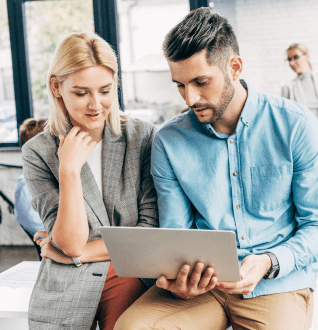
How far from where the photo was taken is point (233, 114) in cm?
151

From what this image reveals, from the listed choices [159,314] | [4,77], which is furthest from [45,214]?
[4,77]

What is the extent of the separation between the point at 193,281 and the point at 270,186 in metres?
0.46

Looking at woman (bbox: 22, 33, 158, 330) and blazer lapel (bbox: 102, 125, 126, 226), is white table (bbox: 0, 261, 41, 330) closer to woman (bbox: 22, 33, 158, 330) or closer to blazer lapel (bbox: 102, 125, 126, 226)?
woman (bbox: 22, 33, 158, 330)

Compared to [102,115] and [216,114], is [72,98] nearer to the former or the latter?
[102,115]

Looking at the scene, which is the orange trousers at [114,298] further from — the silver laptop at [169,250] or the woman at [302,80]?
the woman at [302,80]

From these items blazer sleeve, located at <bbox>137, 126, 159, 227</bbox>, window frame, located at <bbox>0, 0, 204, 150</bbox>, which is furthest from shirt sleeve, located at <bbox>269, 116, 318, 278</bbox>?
window frame, located at <bbox>0, 0, 204, 150</bbox>

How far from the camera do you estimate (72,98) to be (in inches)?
62.0

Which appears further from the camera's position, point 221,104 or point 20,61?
point 20,61

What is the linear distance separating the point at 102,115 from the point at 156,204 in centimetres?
42

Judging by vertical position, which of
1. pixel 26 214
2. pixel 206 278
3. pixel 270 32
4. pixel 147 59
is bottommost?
pixel 26 214

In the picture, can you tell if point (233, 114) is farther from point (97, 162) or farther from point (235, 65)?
point (97, 162)

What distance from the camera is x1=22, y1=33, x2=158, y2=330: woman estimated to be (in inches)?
58.6

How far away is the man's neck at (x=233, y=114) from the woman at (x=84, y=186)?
329mm

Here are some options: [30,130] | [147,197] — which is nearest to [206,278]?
[147,197]
